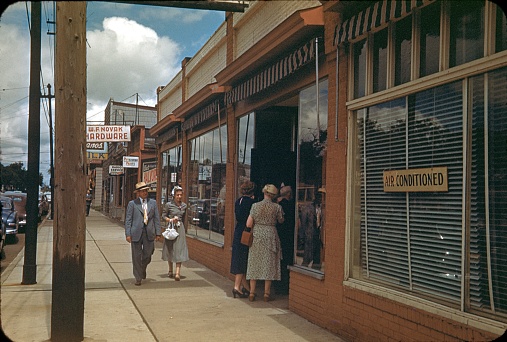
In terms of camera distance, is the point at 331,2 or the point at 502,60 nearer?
the point at 502,60

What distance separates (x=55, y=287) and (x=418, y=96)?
4.26 m

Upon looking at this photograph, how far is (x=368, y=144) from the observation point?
20.6 feet

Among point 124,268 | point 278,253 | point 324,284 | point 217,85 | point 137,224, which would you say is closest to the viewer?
point 324,284

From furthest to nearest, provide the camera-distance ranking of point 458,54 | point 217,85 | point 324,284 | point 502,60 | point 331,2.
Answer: point 217,85 < point 324,284 < point 331,2 < point 458,54 < point 502,60

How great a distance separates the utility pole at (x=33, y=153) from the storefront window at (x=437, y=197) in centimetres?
633

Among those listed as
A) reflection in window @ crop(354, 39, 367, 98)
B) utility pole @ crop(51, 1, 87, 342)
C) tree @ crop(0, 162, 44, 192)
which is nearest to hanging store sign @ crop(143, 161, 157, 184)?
utility pole @ crop(51, 1, 87, 342)

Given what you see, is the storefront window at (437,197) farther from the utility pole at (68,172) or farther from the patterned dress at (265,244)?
the utility pole at (68,172)

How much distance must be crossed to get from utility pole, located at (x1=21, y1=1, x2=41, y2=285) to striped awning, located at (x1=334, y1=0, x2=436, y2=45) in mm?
6135

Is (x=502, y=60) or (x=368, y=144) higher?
(x=502, y=60)

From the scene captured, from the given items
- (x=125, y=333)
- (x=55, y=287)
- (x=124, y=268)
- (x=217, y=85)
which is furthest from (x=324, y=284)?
(x=124, y=268)

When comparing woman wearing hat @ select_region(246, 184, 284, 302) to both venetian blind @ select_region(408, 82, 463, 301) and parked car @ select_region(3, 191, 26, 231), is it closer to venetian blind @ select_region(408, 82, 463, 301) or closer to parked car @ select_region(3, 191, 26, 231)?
venetian blind @ select_region(408, 82, 463, 301)

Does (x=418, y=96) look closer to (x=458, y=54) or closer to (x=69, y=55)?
(x=458, y=54)

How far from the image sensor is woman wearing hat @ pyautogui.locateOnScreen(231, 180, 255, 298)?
29.5 ft

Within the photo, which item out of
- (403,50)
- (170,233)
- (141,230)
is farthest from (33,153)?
(403,50)
